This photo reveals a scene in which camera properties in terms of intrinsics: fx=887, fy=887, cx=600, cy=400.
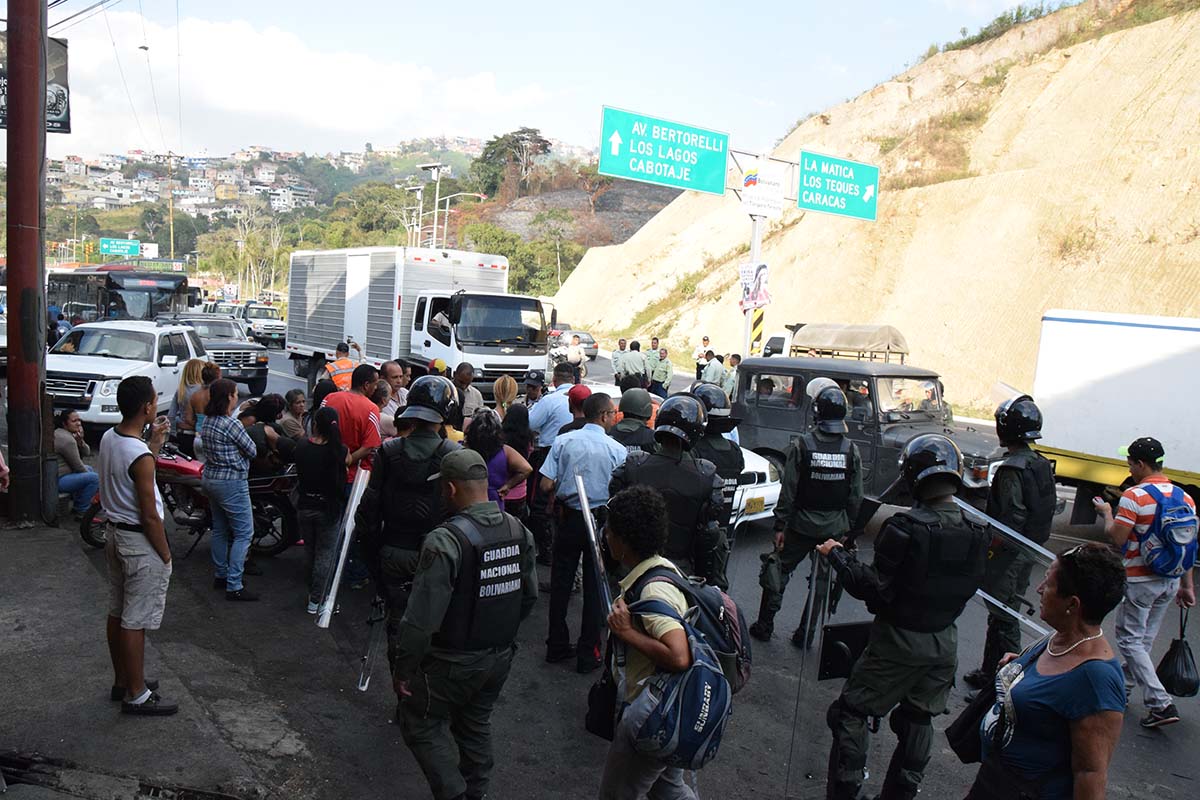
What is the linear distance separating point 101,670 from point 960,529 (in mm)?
4968

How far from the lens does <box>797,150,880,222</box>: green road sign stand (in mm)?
21317

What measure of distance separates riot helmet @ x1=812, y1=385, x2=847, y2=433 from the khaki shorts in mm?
4254

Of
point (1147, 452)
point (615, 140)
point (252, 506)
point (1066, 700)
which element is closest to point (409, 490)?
point (1066, 700)

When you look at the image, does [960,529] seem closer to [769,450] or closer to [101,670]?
[101,670]

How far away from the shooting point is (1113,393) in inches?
427

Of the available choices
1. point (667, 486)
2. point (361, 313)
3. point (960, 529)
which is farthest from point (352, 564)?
point (361, 313)

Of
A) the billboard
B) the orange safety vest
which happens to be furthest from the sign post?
the orange safety vest

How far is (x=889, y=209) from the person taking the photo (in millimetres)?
38000

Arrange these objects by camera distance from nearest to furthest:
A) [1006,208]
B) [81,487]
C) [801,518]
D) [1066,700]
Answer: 1. [1066,700]
2. [801,518]
3. [81,487]
4. [1006,208]

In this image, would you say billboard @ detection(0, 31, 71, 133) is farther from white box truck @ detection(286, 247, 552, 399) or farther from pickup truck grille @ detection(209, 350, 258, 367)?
pickup truck grille @ detection(209, 350, 258, 367)

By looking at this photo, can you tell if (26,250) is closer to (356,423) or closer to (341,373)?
(341,373)

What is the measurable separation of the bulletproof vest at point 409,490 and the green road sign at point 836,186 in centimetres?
1799

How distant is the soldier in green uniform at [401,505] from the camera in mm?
4812

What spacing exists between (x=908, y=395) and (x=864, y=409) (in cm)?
68
